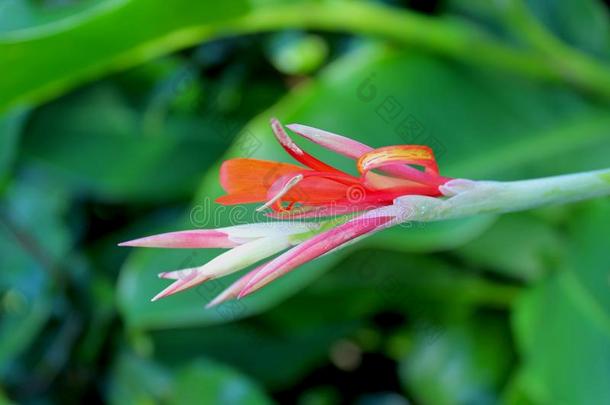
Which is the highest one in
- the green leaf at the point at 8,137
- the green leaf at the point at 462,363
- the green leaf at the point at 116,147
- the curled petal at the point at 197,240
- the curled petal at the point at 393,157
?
the curled petal at the point at 393,157

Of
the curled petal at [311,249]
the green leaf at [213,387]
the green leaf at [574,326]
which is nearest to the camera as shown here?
the curled petal at [311,249]

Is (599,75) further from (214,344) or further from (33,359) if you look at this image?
(33,359)

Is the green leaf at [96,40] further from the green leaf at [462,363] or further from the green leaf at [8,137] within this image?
the green leaf at [462,363]

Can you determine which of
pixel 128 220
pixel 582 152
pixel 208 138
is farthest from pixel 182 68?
pixel 582 152

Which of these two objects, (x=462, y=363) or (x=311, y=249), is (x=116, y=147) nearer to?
(x=462, y=363)

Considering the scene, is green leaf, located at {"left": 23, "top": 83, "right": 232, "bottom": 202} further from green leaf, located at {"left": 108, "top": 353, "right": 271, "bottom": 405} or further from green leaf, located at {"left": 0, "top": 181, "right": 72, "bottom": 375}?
green leaf, located at {"left": 108, "top": 353, "right": 271, "bottom": 405}

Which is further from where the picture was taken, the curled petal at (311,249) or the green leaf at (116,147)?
the green leaf at (116,147)

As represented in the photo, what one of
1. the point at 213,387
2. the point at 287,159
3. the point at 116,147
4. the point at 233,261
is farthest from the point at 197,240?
the point at 116,147

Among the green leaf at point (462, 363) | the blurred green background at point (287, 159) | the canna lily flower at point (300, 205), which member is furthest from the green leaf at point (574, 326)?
the canna lily flower at point (300, 205)
